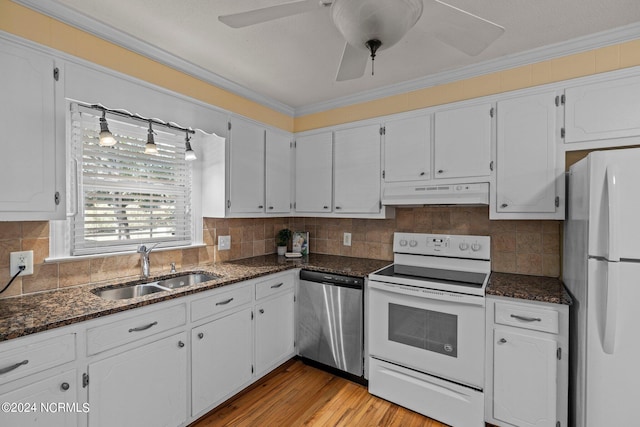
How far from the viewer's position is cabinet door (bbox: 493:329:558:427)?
70.2 inches

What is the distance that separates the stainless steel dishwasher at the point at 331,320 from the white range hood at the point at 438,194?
74 centimetres

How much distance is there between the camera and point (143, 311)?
1.68 metres

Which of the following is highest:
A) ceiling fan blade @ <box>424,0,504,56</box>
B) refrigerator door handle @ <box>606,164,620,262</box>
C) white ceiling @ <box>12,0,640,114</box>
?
white ceiling @ <box>12,0,640,114</box>

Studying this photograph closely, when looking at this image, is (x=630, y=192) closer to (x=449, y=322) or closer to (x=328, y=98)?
(x=449, y=322)

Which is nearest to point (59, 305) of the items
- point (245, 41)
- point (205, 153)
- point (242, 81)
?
point (205, 153)

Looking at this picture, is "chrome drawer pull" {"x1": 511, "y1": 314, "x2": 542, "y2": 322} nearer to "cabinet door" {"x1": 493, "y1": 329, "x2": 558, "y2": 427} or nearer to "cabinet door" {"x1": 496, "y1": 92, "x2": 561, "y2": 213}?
"cabinet door" {"x1": 493, "y1": 329, "x2": 558, "y2": 427}

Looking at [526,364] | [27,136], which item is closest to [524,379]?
[526,364]

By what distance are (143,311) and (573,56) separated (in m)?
3.02

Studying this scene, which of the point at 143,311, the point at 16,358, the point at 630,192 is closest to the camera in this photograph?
the point at 16,358

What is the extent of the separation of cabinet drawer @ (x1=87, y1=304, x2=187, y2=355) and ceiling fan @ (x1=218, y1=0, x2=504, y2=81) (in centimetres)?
151

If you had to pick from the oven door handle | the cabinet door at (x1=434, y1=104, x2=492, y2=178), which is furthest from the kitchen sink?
the cabinet door at (x1=434, y1=104, x2=492, y2=178)

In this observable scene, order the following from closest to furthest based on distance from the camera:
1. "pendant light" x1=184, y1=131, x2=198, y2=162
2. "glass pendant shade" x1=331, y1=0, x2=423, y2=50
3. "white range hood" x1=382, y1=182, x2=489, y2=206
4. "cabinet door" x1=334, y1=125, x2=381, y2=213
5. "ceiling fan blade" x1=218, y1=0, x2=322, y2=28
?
"glass pendant shade" x1=331, y1=0, x2=423, y2=50 → "ceiling fan blade" x1=218, y1=0, x2=322, y2=28 → "white range hood" x1=382, y1=182, x2=489, y2=206 → "pendant light" x1=184, y1=131, x2=198, y2=162 → "cabinet door" x1=334, y1=125, x2=381, y2=213

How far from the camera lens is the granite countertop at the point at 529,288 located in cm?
180

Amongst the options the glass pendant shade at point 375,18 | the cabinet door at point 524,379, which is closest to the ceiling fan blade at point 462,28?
the glass pendant shade at point 375,18
